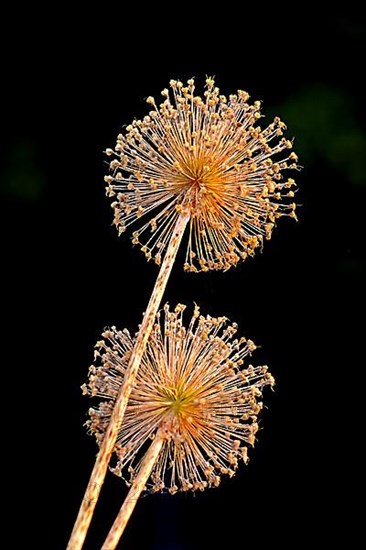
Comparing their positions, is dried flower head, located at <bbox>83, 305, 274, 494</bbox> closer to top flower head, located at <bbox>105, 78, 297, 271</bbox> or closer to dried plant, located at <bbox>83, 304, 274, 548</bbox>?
dried plant, located at <bbox>83, 304, 274, 548</bbox>

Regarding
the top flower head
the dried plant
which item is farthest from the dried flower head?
the top flower head

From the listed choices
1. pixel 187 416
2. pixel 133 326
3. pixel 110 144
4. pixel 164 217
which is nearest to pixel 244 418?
pixel 187 416

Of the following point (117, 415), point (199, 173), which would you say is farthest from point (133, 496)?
point (199, 173)

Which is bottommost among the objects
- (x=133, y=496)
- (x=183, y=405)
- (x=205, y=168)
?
(x=133, y=496)

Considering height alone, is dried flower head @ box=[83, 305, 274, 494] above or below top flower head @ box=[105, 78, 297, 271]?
below

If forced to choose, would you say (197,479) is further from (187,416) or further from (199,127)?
(199,127)

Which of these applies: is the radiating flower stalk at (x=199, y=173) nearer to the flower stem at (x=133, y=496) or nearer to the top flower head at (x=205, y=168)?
the top flower head at (x=205, y=168)

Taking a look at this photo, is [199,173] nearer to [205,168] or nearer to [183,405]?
[205,168]

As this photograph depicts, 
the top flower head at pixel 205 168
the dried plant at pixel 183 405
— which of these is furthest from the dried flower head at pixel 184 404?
the top flower head at pixel 205 168
